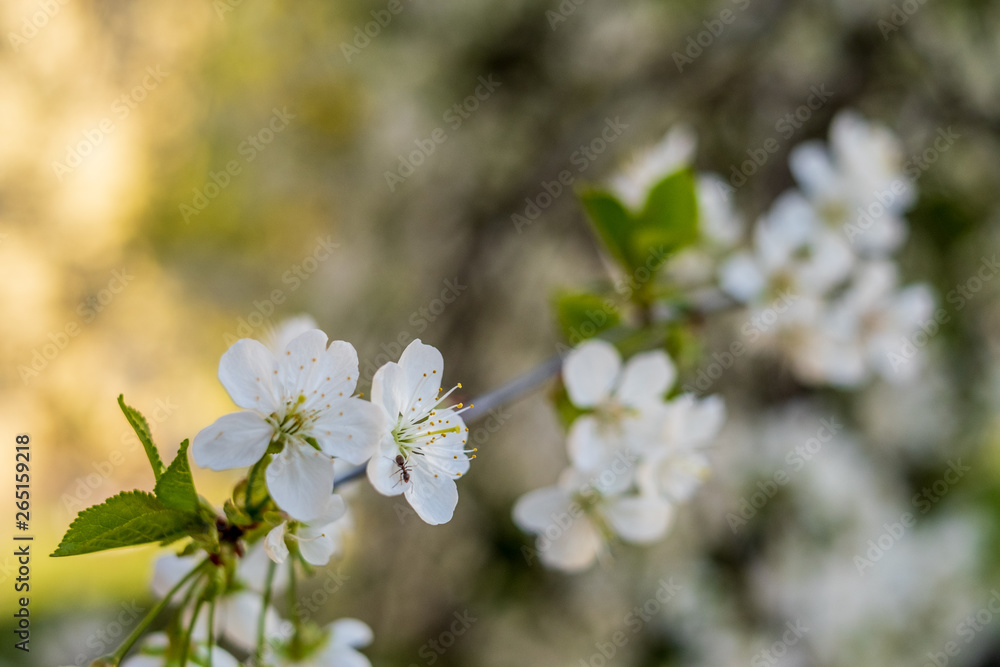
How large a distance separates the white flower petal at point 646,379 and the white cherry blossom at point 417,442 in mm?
264

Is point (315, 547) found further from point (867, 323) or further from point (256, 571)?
point (867, 323)

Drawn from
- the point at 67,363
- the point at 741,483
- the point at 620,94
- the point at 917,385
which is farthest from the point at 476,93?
the point at 67,363

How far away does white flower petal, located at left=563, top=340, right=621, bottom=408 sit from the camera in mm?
740

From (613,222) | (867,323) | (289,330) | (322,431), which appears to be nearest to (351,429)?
(322,431)

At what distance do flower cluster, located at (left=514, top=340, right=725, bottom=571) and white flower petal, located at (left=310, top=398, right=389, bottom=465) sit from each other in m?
0.29

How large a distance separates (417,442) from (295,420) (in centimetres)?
10

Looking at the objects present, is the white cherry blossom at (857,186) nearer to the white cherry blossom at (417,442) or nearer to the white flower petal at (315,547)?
the white cherry blossom at (417,442)

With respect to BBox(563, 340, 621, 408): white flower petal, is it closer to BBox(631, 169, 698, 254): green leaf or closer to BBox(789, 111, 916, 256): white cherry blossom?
BBox(631, 169, 698, 254): green leaf

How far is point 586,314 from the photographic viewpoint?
837 mm

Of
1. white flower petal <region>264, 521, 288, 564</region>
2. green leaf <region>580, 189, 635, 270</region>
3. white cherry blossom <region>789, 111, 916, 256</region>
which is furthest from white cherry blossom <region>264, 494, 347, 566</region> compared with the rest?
white cherry blossom <region>789, 111, 916, 256</region>

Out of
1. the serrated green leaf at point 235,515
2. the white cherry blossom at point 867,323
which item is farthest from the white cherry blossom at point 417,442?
the white cherry blossom at point 867,323

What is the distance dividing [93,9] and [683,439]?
2497 millimetres

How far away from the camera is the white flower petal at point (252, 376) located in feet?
1.65

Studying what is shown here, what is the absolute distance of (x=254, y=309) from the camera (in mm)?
3225
